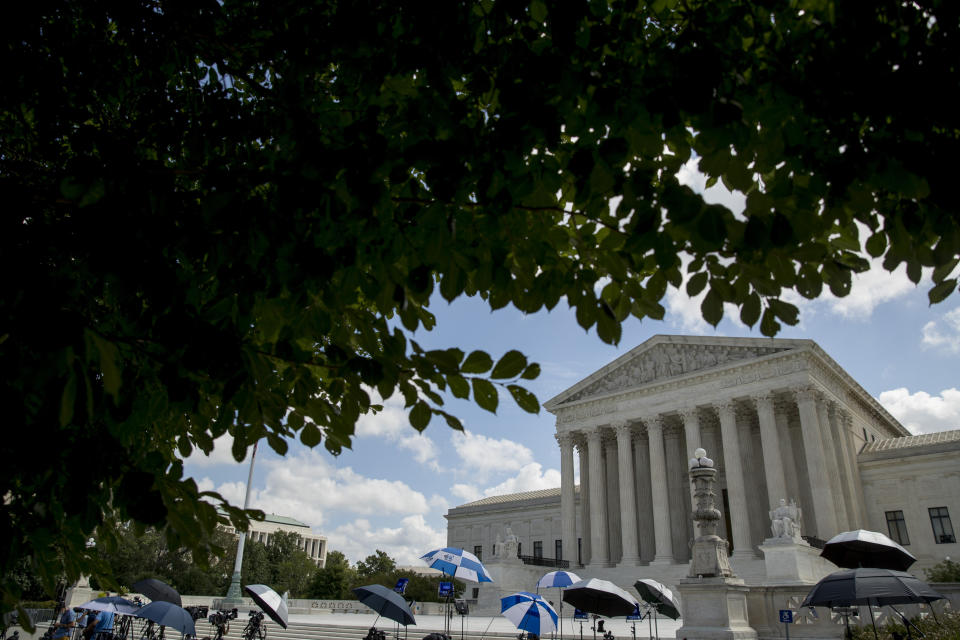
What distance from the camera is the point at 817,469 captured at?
38250 mm

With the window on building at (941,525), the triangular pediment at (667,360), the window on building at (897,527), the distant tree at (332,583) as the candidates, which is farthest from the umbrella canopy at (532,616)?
the distant tree at (332,583)

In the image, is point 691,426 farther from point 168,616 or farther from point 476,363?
point 476,363

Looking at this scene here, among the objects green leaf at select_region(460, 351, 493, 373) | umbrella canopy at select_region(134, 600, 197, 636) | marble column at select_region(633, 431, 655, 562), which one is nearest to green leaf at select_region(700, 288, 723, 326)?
green leaf at select_region(460, 351, 493, 373)

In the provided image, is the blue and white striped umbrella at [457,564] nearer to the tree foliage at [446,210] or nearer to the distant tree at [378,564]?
the tree foliage at [446,210]

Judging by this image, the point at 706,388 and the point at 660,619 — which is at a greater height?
the point at 706,388

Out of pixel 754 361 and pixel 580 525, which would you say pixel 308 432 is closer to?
pixel 754 361

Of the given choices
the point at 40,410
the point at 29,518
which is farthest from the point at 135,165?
the point at 29,518

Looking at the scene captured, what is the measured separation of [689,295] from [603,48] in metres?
1.43

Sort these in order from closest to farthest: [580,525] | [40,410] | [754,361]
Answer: [40,410] < [754,361] < [580,525]

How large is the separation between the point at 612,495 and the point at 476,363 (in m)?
50.2

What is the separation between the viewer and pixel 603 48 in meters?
3.47

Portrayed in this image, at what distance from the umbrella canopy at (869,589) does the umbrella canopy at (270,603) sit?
42.2 ft

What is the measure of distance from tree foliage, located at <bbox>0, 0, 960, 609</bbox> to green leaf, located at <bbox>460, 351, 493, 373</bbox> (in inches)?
0.4

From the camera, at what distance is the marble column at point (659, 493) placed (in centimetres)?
4276
